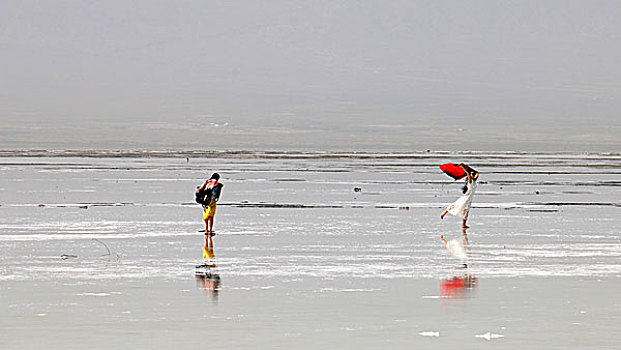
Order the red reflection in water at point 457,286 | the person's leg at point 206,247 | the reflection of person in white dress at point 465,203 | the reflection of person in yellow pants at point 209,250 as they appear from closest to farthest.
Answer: the red reflection in water at point 457,286 → the reflection of person in yellow pants at point 209,250 → the person's leg at point 206,247 → the reflection of person in white dress at point 465,203

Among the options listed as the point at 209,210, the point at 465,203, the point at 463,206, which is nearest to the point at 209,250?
the point at 209,210

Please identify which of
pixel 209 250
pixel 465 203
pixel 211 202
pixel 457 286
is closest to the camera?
pixel 457 286

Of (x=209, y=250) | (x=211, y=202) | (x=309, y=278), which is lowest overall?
(x=309, y=278)

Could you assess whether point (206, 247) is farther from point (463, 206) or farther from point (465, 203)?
point (465, 203)

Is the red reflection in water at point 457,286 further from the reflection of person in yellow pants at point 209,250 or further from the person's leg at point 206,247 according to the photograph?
the person's leg at point 206,247

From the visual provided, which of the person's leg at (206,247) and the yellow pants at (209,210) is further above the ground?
the yellow pants at (209,210)

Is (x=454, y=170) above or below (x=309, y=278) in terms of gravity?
above

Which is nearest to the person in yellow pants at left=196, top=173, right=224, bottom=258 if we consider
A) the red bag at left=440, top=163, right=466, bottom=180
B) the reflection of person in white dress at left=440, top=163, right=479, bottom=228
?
the reflection of person in white dress at left=440, top=163, right=479, bottom=228

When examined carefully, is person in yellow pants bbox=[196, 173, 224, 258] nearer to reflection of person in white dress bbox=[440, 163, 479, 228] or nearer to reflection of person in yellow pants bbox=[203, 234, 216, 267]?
reflection of person in yellow pants bbox=[203, 234, 216, 267]

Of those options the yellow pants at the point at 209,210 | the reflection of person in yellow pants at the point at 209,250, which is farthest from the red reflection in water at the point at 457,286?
the yellow pants at the point at 209,210

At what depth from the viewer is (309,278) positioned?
16.1 metres

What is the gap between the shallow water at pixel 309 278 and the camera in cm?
1170

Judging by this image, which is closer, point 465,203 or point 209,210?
point 209,210

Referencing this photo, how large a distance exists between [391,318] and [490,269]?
488 cm
